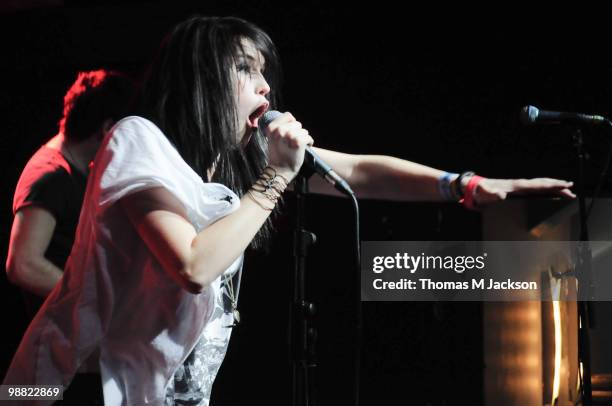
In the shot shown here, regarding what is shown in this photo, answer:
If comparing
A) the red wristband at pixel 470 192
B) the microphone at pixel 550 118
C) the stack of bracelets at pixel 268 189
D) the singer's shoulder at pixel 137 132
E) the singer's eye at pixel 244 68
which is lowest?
the stack of bracelets at pixel 268 189

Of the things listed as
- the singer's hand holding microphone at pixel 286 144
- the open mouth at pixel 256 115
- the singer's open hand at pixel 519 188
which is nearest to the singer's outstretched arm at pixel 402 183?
the singer's open hand at pixel 519 188

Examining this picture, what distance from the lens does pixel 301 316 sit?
135 centimetres

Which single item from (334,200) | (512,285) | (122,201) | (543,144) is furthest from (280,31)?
(122,201)

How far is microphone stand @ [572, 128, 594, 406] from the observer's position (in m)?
2.18

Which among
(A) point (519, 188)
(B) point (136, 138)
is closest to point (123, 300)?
(B) point (136, 138)

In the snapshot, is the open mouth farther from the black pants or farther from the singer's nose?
the black pants

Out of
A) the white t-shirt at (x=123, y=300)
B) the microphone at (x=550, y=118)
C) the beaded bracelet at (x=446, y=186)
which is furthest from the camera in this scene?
the microphone at (x=550, y=118)

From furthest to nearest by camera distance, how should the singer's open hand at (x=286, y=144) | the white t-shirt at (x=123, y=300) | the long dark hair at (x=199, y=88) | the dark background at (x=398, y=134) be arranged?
the dark background at (x=398, y=134)
the long dark hair at (x=199, y=88)
the singer's open hand at (x=286, y=144)
the white t-shirt at (x=123, y=300)

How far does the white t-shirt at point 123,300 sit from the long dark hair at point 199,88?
0.12 meters

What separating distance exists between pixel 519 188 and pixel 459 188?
0.42 feet

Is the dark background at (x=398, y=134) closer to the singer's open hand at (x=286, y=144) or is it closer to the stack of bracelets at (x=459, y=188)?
the stack of bracelets at (x=459, y=188)

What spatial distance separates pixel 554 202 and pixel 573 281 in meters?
0.55

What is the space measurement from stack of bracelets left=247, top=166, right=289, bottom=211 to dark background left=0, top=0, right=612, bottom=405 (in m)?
2.08

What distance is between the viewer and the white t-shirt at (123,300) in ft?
3.88
